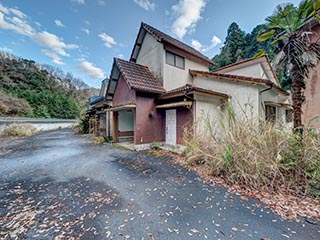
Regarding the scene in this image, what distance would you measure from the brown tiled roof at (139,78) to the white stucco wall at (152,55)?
1.83 ft

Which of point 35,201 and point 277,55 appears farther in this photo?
point 277,55

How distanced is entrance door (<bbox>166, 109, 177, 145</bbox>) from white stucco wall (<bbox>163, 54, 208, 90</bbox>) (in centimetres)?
249

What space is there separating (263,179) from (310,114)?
30.0 ft

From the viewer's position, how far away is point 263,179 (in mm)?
4176

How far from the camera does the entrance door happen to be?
9695mm

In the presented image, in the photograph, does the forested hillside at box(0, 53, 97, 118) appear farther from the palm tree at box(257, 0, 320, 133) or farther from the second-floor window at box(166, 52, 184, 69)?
the palm tree at box(257, 0, 320, 133)

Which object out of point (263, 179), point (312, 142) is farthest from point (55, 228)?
point (312, 142)

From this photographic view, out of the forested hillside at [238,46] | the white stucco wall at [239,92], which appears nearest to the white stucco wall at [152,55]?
the white stucco wall at [239,92]

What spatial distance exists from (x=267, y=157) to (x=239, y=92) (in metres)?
6.27

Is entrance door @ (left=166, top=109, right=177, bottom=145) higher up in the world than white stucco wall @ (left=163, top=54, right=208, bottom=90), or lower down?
lower down

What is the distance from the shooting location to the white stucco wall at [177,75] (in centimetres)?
1136

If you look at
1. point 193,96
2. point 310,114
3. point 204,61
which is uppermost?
point 204,61

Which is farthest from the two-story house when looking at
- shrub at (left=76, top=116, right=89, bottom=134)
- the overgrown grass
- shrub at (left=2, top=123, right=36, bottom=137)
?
shrub at (left=2, top=123, right=36, bottom=137)

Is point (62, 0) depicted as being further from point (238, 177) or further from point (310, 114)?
point (310, 114)
